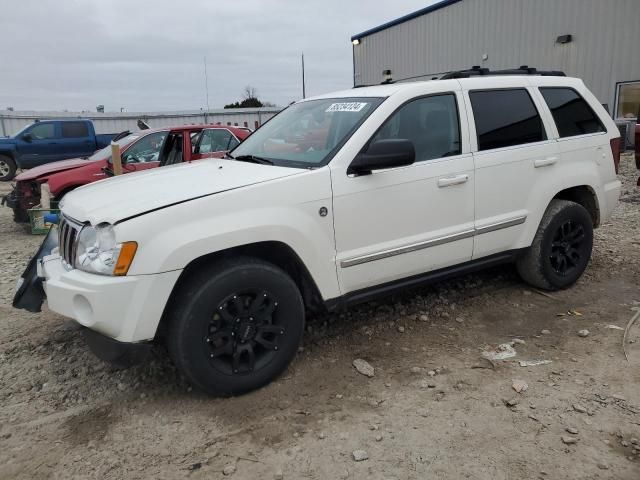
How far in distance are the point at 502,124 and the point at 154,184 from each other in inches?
100

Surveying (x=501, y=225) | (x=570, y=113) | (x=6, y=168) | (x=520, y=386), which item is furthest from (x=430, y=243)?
(x=6, y=168)

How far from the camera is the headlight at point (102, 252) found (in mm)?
2629

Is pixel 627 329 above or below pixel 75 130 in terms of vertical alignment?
below

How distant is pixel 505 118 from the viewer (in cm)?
397

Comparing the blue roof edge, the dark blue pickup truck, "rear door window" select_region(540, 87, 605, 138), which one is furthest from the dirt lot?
the blue roof edge

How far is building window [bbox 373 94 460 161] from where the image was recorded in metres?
3.54

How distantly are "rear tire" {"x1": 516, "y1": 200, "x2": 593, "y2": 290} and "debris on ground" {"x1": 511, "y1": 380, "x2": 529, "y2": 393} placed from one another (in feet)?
4.76

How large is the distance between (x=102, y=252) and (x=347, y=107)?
1890 millimetres

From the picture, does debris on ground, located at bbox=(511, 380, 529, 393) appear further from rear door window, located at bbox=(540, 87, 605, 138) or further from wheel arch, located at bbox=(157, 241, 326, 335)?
rear door window, located at bbox=(540, 87, 605, 138)

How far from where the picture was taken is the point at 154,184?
321 cm

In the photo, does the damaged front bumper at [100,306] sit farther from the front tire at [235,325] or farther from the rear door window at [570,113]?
the rear door window at [570,113]

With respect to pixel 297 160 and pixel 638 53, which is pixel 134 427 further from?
pixel 638 53

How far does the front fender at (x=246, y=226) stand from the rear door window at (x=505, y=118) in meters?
1.42

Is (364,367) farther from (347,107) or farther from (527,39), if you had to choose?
(527,39)
